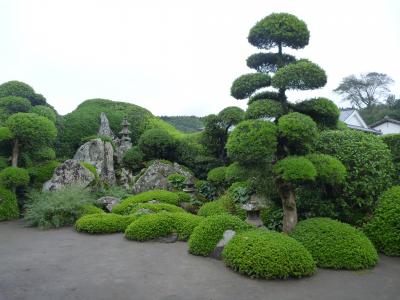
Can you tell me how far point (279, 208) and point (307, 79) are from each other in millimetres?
A: 3507

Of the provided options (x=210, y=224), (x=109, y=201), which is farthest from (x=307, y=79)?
(x=109, y=201)

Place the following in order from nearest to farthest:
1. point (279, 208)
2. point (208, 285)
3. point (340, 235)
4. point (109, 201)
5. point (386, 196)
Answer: point (208, 285) < point (340, 235) < point (386, 196) < point (279, 208) < point (109, 201)

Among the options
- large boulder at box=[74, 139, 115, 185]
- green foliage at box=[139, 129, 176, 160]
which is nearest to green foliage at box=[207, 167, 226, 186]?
green foliage at box=[139, 129, 176, 160]

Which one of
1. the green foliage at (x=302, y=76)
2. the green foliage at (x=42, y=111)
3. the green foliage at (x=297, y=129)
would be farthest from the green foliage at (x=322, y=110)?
the green foliage at (x=42, y=111)

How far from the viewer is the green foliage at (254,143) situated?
6594 millimetres

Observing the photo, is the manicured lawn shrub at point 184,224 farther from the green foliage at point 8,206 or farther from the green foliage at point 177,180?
the green foliage at point 8,206

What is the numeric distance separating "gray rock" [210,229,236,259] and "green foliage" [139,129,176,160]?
9150 mm

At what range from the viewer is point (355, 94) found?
1831 inches

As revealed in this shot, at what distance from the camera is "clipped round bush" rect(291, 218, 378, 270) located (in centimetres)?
595

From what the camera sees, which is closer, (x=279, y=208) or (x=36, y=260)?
(x=36, y=260)

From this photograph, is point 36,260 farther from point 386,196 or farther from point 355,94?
point 355,94

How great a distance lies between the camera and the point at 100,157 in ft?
50.3

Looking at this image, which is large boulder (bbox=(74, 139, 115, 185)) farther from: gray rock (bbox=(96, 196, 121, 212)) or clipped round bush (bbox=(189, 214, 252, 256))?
clipped round bush (bbox=(189, 214, 252, 256))

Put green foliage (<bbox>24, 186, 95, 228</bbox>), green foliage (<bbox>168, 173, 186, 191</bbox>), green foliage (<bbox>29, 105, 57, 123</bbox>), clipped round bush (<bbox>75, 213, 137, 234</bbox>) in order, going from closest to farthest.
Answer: clipped round bush (<bbox>75, 213, 137, 234</bbox>) < green foliage (<bbox>24, 186, 95, 228</bbox>) < green foliage (<bbox>168, 173, 186, 191</bbox>) < green foliage (<bbox>29, 105, 57, 123</bbox>)
